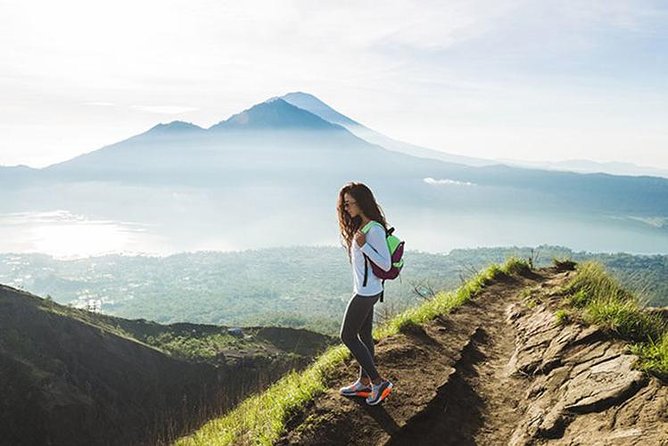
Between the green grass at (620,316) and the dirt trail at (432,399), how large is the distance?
4.26 ft

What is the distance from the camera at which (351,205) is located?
16.5 ft

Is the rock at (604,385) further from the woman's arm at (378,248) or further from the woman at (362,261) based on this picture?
the woman's arm at (378,248)

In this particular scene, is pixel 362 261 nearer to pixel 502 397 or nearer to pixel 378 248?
pixel 378 248

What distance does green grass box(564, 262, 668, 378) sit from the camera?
4480 millimetres

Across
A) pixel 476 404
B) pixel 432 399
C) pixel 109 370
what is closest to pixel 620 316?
pixel 476 404

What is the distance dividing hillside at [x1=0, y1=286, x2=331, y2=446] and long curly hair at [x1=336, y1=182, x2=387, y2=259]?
70.4ft

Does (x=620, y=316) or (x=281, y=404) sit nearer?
(x=281, y=404)

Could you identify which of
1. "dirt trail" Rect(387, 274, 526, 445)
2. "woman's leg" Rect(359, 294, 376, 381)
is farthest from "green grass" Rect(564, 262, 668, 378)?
"woman's leg" Rect(359, 294, 376, 381)

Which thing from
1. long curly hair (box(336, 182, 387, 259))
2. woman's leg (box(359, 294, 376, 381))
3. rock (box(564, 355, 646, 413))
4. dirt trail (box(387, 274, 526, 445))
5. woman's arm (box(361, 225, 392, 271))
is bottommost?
dirt trail (box(387, 274, 526, 445))

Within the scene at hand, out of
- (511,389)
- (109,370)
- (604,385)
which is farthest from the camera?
(109,370)

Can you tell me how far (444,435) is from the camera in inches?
193

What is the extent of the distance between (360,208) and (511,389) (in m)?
Result: 3.22

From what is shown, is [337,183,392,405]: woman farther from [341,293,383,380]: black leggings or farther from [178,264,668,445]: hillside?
[178,264,668,445]: hillside

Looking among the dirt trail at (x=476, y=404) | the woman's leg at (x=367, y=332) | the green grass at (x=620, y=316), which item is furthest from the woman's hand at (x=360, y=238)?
the green grass at (x=620, y=316)
